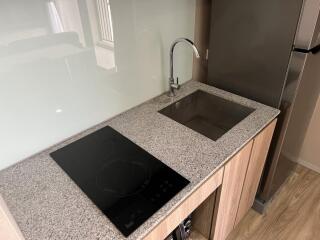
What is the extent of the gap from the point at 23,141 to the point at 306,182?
215 cm

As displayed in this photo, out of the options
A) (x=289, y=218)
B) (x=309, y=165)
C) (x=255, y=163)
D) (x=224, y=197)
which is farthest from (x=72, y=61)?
(x=309, y=165)

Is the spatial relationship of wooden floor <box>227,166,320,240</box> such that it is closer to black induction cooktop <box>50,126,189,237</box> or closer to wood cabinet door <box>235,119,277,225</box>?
wood cabinet door <box>235,119,277,225</box>

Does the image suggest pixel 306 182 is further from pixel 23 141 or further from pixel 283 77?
pixel 23 141

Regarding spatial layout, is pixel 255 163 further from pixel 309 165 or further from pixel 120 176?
pixel 309 165

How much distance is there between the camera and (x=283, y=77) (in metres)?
1.26

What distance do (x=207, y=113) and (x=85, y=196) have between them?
94 centimetres

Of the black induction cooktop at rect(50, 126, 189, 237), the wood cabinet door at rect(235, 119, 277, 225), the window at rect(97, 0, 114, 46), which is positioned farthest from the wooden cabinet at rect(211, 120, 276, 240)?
the window at rect(97, 0, 114, 46)

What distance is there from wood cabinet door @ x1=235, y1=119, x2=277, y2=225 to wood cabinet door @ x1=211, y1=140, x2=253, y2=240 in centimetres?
5

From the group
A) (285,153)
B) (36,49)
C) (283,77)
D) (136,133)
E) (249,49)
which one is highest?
(36,49)

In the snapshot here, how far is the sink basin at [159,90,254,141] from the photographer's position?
4.65 ft

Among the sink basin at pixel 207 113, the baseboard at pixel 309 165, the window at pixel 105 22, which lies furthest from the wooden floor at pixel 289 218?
the window at pixel 105 22

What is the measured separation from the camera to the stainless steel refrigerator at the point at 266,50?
44.3 inches

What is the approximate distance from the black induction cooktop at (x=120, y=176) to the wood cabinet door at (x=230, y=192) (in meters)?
0.32

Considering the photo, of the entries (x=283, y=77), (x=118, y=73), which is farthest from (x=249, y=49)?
(x=118, y=73)
